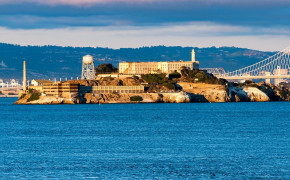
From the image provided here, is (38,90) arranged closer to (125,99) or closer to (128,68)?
(125,99)

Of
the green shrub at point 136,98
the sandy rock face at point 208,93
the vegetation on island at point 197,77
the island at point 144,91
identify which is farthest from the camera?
the vegetation on island at point 197,77

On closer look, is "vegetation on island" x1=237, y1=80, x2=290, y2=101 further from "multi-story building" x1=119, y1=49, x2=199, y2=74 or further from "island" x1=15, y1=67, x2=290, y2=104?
"multi-story building" x1=119, y1=49, x2=199, y2=74

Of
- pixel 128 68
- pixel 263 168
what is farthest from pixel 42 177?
pixel 128 68

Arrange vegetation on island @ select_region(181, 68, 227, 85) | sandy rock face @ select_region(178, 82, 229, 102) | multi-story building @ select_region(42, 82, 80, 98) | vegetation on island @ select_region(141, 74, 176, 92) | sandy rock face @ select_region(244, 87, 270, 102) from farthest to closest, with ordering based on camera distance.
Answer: vegetation on island @ select_region(181, 68, 227, 85) < sandy rock face @ select_region(244, 87, 270, 102) < vegetation on island @ select_region(141, 74, 176, 92) < sandy rock face @ select_region(178, 82, 229, 102) < multi-story building @ select_region(42, 82, 80, 98)

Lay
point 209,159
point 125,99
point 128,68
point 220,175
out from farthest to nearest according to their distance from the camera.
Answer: point 128,68
point 125,99
point 209,159
point 220,175

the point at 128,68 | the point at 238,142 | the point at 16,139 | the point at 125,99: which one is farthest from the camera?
the point at 128,68

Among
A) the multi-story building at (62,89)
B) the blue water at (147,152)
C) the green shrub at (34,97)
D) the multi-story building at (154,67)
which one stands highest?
the multi-story building at (154,67)

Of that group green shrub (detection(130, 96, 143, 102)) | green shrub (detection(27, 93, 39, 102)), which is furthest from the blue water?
green shrub (detection(27, 93, 39, 102))

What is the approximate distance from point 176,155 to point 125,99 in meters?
92.6

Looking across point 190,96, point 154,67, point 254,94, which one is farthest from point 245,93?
point 154,67

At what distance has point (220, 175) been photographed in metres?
30.5

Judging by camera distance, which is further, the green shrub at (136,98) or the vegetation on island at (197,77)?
the vegetation on island at (197,77)

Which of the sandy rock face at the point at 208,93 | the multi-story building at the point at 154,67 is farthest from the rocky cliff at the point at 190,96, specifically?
the multi-story building at the point at 154,67

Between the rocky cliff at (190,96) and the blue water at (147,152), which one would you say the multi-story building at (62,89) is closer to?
the rocky cliff at (190,96)
